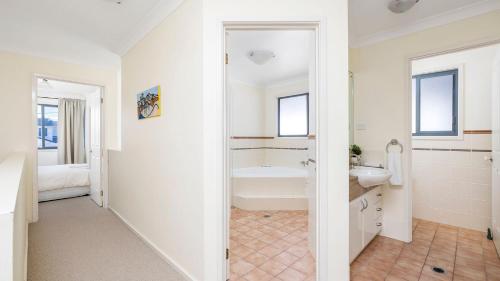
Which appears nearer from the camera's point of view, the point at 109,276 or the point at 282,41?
the point at 109,276

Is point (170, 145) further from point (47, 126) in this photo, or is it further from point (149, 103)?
point (47, 126)

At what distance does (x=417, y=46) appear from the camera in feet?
7.86

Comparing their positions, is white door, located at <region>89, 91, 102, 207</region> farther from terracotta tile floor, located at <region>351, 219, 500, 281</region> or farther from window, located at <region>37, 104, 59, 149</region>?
terracotta tile floor, located at <region>351, 219, 500, 281</region>

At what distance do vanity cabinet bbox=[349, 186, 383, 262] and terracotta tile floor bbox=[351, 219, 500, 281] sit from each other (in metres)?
0.13

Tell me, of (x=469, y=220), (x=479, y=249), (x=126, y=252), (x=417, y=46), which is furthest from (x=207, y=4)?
(x=469, y=220)

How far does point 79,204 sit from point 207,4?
416 cm

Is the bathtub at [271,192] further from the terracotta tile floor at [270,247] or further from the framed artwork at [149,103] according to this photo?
the framed artwork at [149,103]

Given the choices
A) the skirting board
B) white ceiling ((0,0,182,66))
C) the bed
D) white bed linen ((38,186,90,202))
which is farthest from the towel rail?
white bed linen ((38,186,90,202))

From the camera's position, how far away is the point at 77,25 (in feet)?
8.16

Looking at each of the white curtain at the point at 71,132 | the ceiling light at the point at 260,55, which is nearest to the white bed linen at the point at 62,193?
the white curtain at the point at 71,132

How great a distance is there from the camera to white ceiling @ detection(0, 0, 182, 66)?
2119 millimetres

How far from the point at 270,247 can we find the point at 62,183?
4115mm

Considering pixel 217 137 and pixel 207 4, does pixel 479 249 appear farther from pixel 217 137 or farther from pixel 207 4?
pixel 207 4

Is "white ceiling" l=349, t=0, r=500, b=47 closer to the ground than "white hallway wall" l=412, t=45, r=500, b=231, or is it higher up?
higher up
